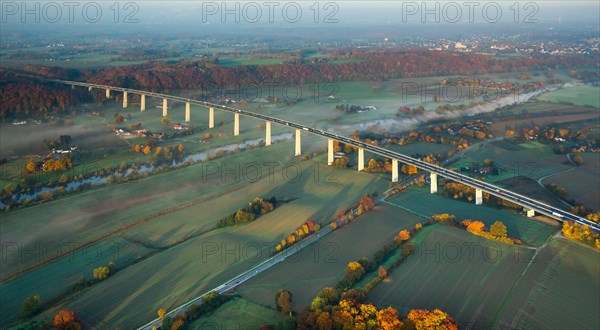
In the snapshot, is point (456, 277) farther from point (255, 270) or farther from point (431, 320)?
point (255, 270)

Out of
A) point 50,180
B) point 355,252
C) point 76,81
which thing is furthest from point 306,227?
point 76,81

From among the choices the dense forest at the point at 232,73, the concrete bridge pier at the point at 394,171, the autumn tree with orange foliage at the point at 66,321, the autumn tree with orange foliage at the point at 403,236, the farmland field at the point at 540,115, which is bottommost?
the autumn tree with orange foliage at the point at 66,321

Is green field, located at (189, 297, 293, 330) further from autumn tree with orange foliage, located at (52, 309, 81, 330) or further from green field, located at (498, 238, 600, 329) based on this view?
green field, located at (498, 238, 600, 329)

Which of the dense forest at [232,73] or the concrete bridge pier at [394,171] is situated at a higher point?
the dense forest at [232,73]

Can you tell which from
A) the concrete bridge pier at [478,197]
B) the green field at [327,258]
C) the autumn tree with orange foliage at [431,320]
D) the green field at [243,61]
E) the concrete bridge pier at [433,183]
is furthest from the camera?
the green field at [243,61]

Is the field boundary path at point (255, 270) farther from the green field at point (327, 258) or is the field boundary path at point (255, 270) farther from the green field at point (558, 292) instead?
the green field at point (558, 292)

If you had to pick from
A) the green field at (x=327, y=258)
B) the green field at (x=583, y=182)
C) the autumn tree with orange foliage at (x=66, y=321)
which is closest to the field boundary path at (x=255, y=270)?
the green field at (x=327, y=258)

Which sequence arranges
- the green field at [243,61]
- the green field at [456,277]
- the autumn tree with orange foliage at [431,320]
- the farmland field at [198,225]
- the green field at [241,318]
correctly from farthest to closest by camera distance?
1. the green field at [243,61]
2. the farmland field at [198,225]
3. the green field at [456,277]
4. the green field at [241,318]
5. the autumn tree with orange foliage at [431,320]
